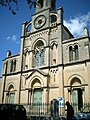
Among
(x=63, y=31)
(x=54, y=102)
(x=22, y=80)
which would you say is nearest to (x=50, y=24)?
(x=63, y=31)

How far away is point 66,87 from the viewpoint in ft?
68.1

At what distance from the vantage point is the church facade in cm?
2063

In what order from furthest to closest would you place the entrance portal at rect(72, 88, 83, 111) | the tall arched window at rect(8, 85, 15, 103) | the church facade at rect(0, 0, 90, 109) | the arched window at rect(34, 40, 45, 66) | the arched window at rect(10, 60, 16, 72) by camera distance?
the arched window at rect(10, 60, 16, 72), the tall arched window at rect(8, 85, 15, 103), the arched window at rect(34, 40, 45, 66), the church facade at rect(0, 0, 90, 109), the entrance portal at rect(72, 88, 83, 111)

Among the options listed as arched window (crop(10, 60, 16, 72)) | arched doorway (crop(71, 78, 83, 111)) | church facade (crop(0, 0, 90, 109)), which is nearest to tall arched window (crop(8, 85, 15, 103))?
church facade (crop(0, 0, 90, 109))

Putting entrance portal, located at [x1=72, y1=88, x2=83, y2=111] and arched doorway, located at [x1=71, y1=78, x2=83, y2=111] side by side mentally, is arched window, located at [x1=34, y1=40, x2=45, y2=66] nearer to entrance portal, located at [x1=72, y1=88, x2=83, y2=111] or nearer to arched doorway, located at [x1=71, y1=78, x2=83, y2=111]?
arched doorway, located at [x1=71, y1=78, x2=83, y2=111]

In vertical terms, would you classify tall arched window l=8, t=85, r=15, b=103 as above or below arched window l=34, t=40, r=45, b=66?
below

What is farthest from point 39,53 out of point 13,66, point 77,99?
point 77,99

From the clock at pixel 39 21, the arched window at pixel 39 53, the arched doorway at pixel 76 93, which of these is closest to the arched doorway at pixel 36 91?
the arched window at pixel 39 53

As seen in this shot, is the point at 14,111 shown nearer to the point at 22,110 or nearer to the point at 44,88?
the point at 22,110

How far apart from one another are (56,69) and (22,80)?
6414 mm

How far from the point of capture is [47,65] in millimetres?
23375

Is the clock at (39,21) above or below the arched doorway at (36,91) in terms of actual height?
above

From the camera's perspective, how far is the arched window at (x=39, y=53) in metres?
25.3

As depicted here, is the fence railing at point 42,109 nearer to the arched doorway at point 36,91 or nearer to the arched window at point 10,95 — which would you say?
the arched doorway at point 36,91
